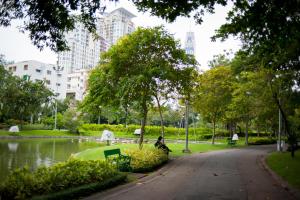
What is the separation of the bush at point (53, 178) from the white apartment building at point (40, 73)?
7349cm

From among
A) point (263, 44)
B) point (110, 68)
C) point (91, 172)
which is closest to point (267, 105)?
point (110, 68)

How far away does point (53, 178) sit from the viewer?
8.59m

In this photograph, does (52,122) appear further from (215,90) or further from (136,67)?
(136,67)

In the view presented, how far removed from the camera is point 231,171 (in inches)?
599

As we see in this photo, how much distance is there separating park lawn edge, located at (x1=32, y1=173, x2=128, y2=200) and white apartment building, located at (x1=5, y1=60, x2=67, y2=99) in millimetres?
73610

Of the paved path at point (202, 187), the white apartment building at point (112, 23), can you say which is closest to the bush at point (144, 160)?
the paved path at point (202, 187)

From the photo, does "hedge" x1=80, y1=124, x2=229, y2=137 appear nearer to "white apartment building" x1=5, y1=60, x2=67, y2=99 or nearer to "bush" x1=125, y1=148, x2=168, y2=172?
"white apartment building" x1=5, y1=60, x2=67, y2=99

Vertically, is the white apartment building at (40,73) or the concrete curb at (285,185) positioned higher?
the white apartment building at (40,73)

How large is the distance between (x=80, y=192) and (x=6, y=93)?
47.9m

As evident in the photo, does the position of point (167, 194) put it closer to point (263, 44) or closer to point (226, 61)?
point (263, 44)

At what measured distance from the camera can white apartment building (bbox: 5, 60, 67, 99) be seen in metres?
83.7

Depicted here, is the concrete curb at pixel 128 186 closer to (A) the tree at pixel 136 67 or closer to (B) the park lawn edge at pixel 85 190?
(B) the park lawn edge at pixel 85 190

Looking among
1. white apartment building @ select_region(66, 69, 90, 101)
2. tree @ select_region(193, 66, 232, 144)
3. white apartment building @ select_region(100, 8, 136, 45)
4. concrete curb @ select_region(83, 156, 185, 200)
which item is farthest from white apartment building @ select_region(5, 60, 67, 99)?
concrete curb @ select_region(83, 156, 185, 200)

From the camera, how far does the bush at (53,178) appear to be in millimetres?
7613
